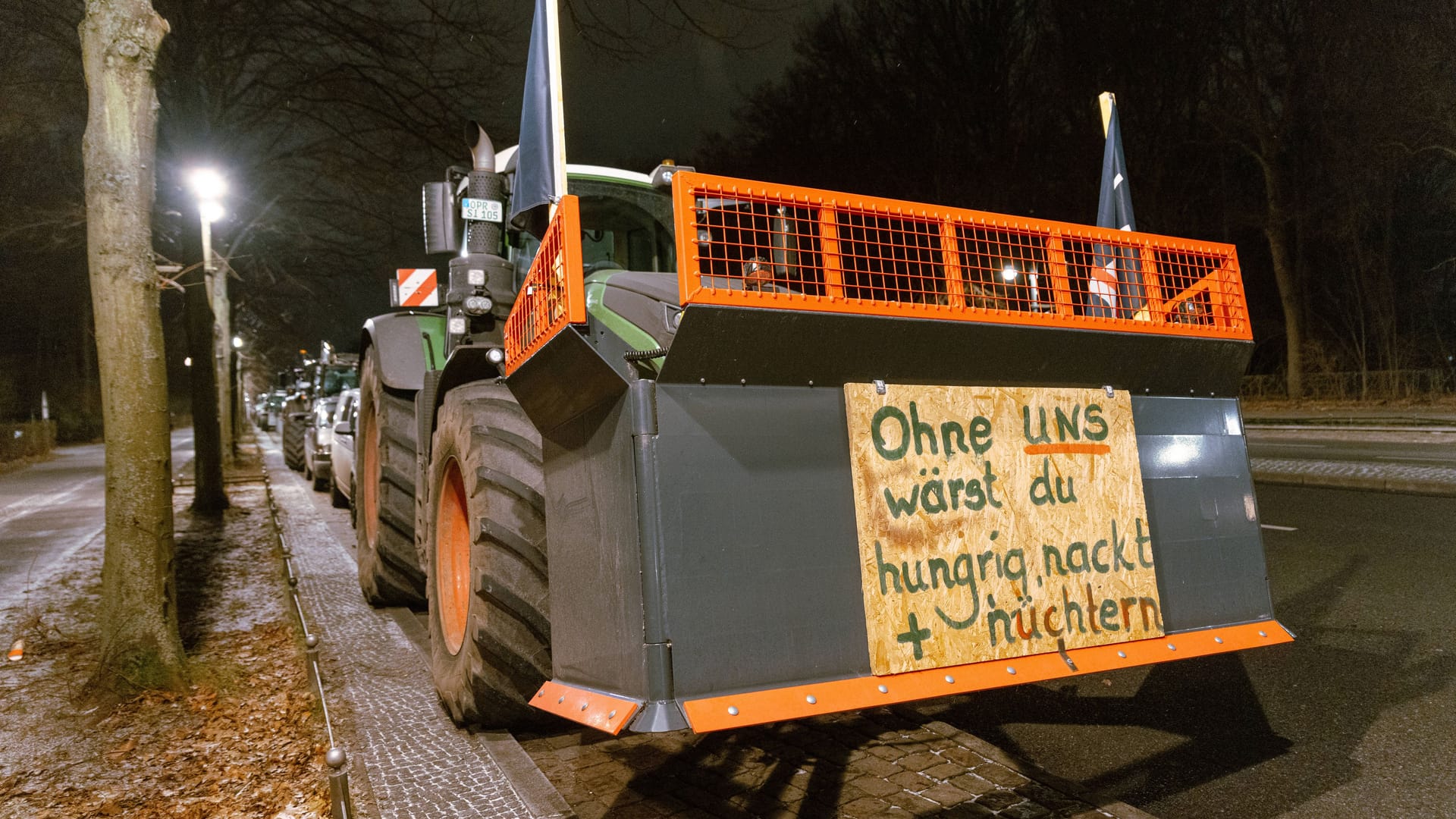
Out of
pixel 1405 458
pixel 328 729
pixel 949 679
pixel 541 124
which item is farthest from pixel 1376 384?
pixel 328 729

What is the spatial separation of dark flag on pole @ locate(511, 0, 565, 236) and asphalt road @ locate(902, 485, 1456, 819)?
297 cm

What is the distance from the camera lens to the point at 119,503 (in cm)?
500

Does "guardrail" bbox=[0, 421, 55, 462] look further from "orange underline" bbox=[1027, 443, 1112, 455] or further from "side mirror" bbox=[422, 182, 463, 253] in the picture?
"orange underline" bbox=[1027, 443, 1112, 455]

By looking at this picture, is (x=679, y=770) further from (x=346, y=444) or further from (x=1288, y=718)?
(x=346, y=444)

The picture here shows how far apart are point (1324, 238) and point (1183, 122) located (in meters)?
6.89

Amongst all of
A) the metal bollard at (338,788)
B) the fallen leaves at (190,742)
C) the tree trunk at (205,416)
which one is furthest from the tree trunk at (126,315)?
the tree trunk at (205,416)

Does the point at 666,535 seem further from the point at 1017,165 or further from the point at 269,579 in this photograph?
the point at 1017,165

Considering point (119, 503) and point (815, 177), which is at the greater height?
point (815, 177)

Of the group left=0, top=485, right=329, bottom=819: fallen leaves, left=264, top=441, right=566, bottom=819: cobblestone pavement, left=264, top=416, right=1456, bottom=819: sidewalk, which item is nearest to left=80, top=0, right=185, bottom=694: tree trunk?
left=0, top=485, right=329, bottom=819: fallen leaves

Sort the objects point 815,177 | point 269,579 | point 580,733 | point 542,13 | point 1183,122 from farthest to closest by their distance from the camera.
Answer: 1. point 815,177
2. point 1183,122
3. point 269,579
4. point 580,733
5. point 542,13

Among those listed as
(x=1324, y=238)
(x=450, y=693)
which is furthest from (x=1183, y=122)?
(x=450, y=693)

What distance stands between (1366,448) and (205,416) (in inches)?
714

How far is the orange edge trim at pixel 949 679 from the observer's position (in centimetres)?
241

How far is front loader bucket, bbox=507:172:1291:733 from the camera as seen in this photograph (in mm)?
2467
